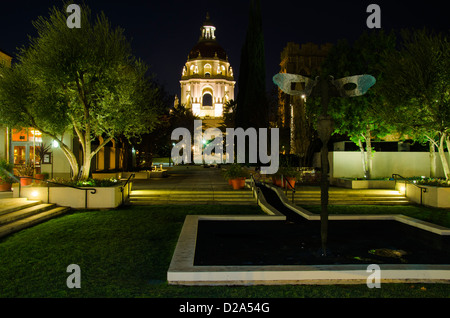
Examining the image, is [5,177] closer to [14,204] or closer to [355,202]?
[14,204]

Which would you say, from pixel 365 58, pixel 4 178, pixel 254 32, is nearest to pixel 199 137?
pixel 254 32

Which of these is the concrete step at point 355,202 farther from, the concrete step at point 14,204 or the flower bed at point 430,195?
the concrete step at point 14,204

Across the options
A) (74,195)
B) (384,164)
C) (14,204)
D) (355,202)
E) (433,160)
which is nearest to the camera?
(14,204)

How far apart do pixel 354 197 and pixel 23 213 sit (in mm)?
13376

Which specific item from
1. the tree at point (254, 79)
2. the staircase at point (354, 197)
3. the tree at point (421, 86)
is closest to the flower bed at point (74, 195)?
the staircase at point (354, 197)

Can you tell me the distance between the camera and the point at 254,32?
3800cm

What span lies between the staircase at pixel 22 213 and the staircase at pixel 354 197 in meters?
9.62

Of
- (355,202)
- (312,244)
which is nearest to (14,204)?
(312,244)

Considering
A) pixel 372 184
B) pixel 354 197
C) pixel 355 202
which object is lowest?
pixel 355 202

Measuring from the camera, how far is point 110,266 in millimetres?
6613

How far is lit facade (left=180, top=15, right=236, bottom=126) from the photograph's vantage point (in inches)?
4208

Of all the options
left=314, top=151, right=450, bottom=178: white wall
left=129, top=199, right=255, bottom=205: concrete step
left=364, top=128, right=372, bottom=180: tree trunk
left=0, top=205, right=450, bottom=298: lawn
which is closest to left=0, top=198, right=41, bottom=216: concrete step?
left=0, top=205, right=450, bottom=298: lawn

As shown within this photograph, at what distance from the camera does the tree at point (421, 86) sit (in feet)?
49.2
